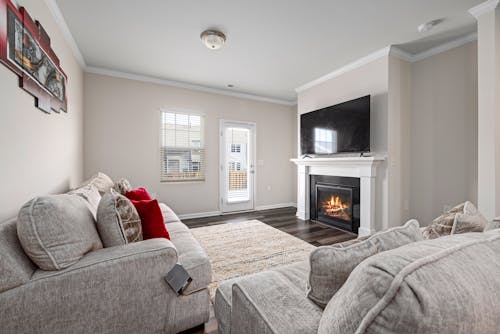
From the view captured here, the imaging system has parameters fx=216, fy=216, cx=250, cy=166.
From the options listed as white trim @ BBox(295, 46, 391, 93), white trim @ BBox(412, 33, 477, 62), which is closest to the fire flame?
white trim @ BBox(295, 46, 391, 93)

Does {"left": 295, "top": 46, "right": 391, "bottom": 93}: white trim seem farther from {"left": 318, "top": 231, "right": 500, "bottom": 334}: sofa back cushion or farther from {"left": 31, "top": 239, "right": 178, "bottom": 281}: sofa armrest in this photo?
{"left": 31, "top": 239, "right": 178, "bottom": 281}: sofa armrest

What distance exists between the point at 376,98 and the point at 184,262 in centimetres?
325

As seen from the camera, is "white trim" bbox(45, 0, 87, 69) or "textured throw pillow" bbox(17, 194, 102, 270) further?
"white trim" bbox(45, 0, 87, 69)

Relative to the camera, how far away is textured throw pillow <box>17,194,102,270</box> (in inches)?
39.5

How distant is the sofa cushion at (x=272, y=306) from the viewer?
0.72 metres

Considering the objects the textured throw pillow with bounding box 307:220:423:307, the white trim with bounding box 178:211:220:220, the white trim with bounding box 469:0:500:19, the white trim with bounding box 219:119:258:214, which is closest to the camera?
the textured throw pillow with bounding box 307:220:423:307

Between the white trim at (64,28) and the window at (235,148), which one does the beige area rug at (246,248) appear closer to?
the window at (235,148)

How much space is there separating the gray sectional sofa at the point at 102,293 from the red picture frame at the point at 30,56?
1.08 metres

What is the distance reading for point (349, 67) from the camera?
3.43 meters

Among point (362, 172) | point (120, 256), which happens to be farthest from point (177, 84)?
point (120, 256)

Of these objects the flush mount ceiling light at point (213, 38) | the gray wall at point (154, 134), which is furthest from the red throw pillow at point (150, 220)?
the gray wall at point (154, 134)

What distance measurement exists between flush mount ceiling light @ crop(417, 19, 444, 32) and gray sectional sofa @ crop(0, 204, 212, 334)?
11.0 ft

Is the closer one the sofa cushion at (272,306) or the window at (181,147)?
the sofa cushion at (272,306)

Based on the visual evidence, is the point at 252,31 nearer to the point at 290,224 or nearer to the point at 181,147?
the point at 181,147
